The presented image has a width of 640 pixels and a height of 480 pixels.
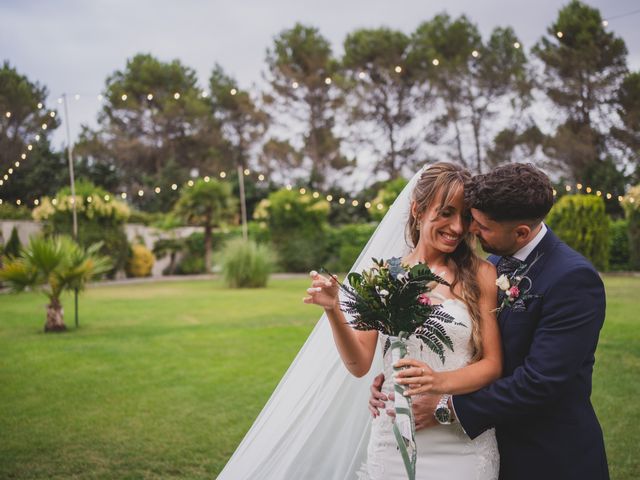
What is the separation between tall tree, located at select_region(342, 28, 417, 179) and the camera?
33344 mm

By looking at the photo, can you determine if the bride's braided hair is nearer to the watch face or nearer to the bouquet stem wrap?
the watch face

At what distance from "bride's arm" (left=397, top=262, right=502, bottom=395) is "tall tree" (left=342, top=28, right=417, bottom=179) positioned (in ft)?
104

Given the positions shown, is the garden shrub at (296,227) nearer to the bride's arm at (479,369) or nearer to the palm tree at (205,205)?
the palm tree at (205,205)

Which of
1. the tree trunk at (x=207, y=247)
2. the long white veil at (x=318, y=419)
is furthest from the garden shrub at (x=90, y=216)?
the long white veil at (x=318, y=419)

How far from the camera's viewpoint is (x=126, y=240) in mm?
23906

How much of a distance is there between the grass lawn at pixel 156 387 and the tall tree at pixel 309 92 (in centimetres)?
2315

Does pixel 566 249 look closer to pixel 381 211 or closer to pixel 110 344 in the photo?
pixel 110 344

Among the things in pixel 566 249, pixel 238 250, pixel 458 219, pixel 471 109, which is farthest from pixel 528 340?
pixel 471 109

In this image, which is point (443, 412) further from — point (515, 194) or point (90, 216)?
point (90, 216)

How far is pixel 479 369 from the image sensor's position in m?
1.89

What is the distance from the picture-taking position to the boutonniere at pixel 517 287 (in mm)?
1827

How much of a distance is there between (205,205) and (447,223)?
83.9 ft

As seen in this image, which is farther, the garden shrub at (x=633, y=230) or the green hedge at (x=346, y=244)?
the green hedge at (x=346, y=244)

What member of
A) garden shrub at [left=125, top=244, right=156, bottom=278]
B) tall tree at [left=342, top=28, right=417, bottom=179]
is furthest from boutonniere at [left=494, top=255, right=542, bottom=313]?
tall tree at [left=342, top=28, right=417, bottom=179]
